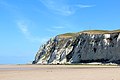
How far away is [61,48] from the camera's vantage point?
12638 centimetres

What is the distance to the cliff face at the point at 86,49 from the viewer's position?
326 ft

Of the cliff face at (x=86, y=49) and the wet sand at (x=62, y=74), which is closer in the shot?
the wet sand at (x=62, y=74)

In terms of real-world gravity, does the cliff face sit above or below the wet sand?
above

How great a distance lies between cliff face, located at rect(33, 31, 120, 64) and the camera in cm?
9925

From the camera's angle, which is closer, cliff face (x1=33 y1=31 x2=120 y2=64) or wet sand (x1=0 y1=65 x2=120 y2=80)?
wet sand (x1=0 y1=65 x2=120 y2=80)

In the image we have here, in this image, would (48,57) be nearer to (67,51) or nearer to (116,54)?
(67,51)

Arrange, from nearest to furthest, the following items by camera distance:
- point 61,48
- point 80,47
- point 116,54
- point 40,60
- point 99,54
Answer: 1. point 116,54
2. point 99,54
3. point 80,47
4. point 61,48
5. point 40,60

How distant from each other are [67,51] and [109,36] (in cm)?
2124

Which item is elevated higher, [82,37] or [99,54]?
[82,37]

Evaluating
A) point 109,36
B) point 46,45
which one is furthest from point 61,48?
point 109,36

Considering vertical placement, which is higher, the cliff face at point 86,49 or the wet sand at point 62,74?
the cliff face at point 86,49

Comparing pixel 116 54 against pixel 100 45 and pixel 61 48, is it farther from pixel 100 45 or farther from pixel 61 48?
pixel 61 48

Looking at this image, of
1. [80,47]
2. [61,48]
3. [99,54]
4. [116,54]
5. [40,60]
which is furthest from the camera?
[40,60]

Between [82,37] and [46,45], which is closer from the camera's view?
[82,37]
